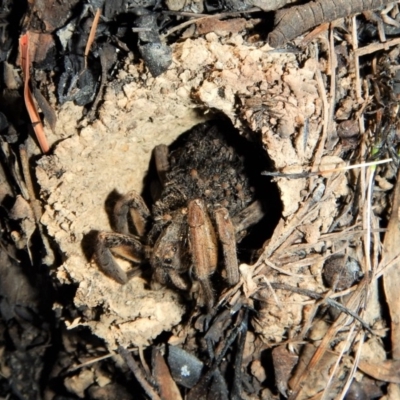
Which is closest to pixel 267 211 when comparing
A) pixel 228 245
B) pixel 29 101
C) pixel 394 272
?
pixel 228 245

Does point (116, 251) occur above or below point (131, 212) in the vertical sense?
below

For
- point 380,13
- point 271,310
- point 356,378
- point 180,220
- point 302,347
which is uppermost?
point 380,13

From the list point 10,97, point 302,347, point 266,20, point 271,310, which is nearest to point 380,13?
point 266,20

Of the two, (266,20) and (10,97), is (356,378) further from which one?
(10,97)

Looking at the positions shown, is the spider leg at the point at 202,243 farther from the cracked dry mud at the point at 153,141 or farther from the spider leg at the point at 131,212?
the spider leg at the point at 131,212

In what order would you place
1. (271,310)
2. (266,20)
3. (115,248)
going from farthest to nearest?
(115,248) < (271,310) < (266,20)

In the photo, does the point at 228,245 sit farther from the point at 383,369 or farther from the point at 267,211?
the point at 383,369
